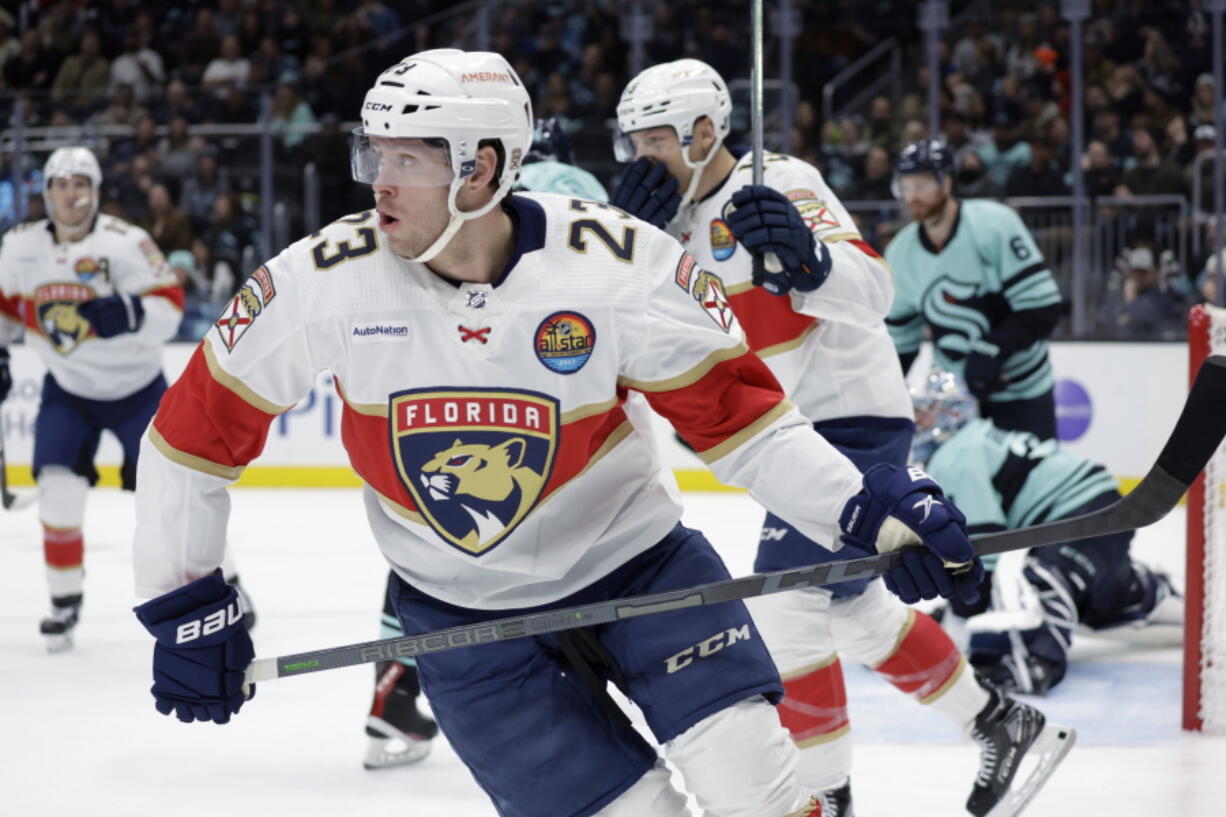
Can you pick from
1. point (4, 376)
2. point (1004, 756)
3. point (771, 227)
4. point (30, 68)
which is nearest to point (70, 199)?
point (4, 376)

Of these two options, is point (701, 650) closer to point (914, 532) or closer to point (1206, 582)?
point (914, 532)

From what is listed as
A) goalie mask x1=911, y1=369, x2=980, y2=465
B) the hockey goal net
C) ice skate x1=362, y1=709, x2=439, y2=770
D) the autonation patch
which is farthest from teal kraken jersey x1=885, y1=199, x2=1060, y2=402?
the autonation patch

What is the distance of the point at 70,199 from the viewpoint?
4926 millimetres

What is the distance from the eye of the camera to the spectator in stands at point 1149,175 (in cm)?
805

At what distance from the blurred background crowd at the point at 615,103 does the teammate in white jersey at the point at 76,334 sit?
345 cm

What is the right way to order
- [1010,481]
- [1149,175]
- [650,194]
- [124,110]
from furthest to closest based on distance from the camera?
1. [124,110]
2. [1149,175]
3. [1010,481]
4. [650,194]

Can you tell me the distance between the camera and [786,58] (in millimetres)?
9117

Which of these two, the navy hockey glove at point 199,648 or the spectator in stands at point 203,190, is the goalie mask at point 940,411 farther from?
the spectator in stands at point 203,190

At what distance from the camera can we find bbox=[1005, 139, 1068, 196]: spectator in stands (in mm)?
8289

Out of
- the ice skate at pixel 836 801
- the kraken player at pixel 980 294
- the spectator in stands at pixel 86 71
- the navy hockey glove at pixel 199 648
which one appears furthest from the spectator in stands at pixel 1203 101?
the navy hockey glove at pixel 199 648

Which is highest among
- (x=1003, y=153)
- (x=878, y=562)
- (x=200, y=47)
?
(x=200, y=47)

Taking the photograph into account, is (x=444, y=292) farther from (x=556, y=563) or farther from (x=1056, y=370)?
(x=1056, y=370)

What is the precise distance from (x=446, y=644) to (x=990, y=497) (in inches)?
104

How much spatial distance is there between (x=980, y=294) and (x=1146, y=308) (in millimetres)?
2859
